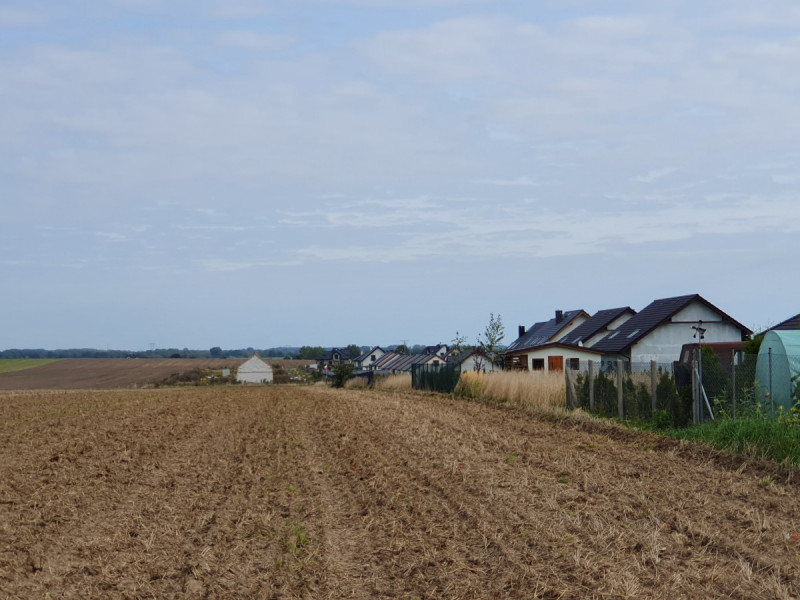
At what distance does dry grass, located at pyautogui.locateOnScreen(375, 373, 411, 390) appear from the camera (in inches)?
1959

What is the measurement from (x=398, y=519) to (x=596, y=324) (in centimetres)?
4583

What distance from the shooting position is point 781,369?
1812 cm

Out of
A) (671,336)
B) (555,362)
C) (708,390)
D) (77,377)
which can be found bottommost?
(77,377)

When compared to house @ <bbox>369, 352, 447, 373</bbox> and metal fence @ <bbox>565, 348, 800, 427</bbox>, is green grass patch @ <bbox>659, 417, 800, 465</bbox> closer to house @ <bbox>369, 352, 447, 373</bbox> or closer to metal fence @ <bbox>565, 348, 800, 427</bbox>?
metal fence @ <bbox>565, 348, 800, 427</bbox>

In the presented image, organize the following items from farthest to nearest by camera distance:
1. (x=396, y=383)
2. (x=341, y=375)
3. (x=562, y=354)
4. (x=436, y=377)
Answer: (x=341, y=375) → (x=396, y=383) → (x=562, y=354) → (x=436, y=377)

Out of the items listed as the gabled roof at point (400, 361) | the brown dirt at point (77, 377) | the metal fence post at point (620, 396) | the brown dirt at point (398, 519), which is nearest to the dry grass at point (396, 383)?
the metal fence post at point (620, 396)

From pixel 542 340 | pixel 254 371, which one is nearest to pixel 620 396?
pixel 542 340

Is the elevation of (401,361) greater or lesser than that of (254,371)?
greater

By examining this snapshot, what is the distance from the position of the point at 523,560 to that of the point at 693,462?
708 cm

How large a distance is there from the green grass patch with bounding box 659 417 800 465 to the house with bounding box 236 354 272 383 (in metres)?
95.1

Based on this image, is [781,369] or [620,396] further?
[620,396]

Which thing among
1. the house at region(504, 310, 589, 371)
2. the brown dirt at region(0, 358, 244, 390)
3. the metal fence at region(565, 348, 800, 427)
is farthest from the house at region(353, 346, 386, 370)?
the metal fence at region(565, 348, 800, 427)

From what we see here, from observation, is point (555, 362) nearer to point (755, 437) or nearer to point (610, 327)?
point (610, 327)

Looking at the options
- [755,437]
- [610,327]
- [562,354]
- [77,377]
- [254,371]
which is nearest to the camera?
[755,437]
